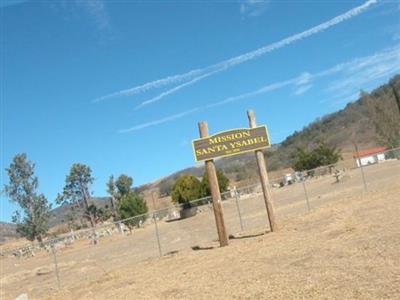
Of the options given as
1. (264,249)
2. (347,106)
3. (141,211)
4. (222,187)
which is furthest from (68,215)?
(347,106)

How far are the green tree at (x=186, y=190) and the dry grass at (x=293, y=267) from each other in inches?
1283

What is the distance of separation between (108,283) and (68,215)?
49.9m

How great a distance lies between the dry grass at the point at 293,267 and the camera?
825cm

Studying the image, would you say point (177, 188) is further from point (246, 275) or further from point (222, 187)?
point (246, 275)

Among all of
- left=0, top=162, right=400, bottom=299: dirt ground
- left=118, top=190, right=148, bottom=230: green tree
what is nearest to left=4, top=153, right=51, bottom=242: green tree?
left=118, top=190, right=148, bottom=230: green tree

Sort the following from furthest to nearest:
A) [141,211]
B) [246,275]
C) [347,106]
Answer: [347,106]
[141,211]
[246,275]

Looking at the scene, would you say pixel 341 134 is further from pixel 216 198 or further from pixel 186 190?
pixel 216 198

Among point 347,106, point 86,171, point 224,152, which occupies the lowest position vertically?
point 224,152

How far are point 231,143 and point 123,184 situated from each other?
4748cm

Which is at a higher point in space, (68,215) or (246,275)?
(68,215)

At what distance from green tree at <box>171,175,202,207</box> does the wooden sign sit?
32.4 metres

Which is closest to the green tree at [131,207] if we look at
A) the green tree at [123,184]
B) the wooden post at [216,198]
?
the green tree at [123,184]

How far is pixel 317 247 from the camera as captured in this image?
12141 mm

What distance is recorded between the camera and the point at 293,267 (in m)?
10.4
